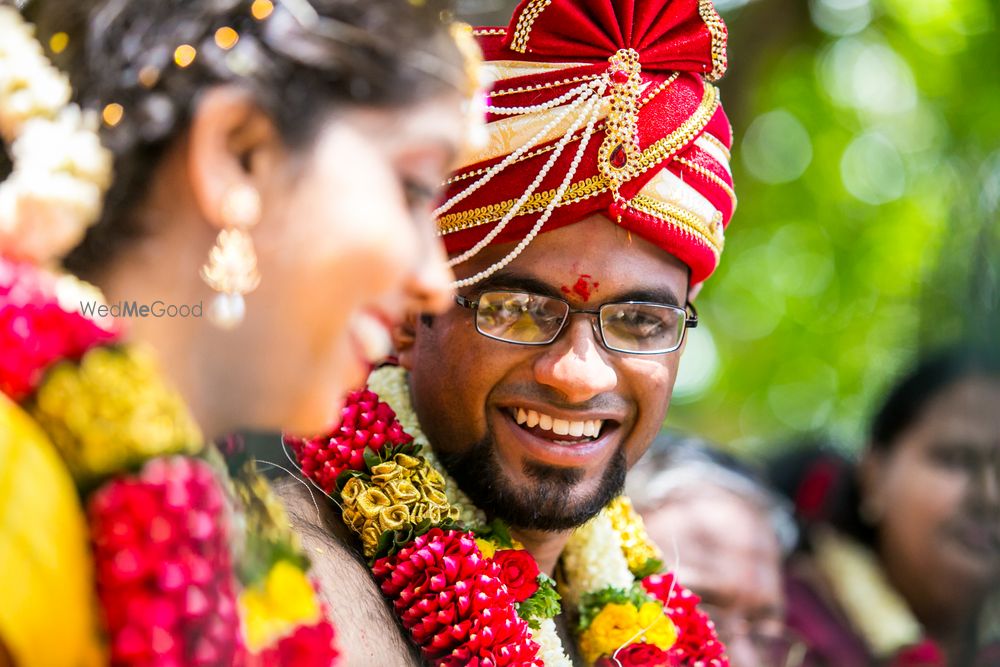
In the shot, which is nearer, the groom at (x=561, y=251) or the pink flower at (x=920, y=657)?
the groom at (x=561, y=251)

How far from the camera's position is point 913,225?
12391mm

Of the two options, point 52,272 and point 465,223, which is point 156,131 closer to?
point 52,272

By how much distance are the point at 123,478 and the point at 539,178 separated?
1.70 meters

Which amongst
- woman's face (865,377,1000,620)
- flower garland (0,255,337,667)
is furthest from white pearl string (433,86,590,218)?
woman's face (865,377,1000,620)

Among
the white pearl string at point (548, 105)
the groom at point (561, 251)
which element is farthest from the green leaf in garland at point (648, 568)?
the white pearl string at point (548, 105)

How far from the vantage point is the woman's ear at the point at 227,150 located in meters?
1.76

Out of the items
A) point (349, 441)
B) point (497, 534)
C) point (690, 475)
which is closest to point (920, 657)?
point (690, 475)

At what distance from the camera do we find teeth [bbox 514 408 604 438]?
3.12 metres

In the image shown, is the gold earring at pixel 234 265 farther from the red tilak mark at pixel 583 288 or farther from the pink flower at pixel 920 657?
the pink flower at pixel 920 657

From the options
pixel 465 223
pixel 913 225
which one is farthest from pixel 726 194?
pixel 913 225

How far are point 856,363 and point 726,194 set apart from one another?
9.91 meters

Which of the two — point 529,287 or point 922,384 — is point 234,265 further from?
point 922,384

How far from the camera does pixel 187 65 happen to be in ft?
5.81

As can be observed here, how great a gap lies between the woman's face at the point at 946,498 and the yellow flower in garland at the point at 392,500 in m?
3.67
